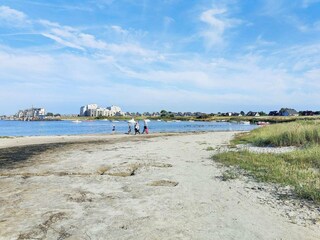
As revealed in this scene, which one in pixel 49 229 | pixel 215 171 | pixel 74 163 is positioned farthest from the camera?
pixel 74 163

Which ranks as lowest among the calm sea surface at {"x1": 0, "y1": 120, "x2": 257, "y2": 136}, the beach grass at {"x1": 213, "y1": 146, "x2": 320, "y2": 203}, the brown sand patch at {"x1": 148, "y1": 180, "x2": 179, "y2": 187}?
the calm sea surface at {"x1": 0, "y1": 120, "x2": 257, "y2": 136}

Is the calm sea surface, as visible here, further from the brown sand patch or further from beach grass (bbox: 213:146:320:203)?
the brown sand patch

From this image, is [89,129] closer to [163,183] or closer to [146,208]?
[163,183]

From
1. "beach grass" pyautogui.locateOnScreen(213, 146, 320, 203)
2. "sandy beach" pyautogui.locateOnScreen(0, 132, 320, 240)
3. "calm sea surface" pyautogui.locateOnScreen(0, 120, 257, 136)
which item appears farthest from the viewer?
"calm sea surface" pyautogui.locateOnScreen(0, 120, 257, 136)

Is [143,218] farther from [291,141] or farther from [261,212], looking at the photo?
[291,141]

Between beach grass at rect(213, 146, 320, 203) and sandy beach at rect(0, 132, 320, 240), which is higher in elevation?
beach grass at rect(213, 146, 320, 203)

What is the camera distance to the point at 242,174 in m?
13.1

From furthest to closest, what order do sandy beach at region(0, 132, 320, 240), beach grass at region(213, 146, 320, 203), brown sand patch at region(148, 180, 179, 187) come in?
brown sand patch at region(148, 180, 179, 187) → beach grass at region(213, 146, 320, 203) → sandy beach at region(0, 132, 320, 240)

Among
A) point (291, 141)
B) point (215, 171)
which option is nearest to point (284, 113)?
point (291, 141)

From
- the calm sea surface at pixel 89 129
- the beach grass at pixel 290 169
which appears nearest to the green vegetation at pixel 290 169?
the beach grass at pixel 290 169

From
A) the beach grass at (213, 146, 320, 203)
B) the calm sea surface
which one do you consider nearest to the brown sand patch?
the beach grass at (213, 146, 320, 203)

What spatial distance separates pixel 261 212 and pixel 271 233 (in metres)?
1.45

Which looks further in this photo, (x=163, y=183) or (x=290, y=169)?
(x=290, y=169)

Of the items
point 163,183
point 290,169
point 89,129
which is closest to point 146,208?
point 163,183
